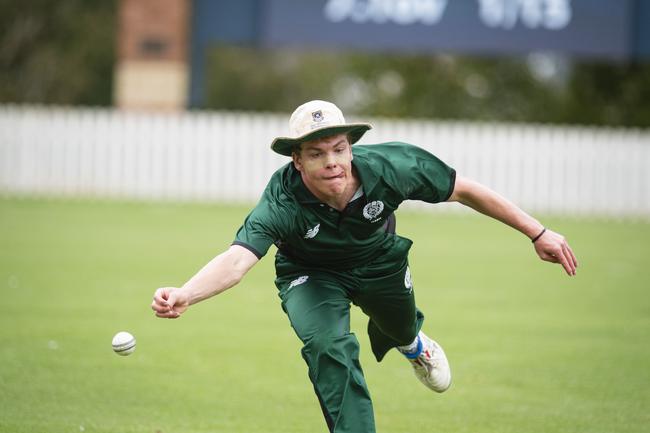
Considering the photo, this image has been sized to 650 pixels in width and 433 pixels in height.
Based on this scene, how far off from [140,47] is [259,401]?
17.8 m

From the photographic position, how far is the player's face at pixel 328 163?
5617 millimetres

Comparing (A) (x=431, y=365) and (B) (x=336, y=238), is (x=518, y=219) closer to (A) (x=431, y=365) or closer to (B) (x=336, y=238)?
(B) (x=336, y=238)

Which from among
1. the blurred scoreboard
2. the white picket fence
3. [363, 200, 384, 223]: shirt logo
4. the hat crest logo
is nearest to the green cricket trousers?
[363, 200, 384, 223]: shirt logo

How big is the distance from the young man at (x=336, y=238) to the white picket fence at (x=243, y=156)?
17279 millimetres

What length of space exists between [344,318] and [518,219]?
1.15 m

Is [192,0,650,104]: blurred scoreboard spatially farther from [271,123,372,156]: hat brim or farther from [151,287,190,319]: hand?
[151,287,190,319]: hand

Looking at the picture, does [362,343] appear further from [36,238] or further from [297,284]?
[36,238]

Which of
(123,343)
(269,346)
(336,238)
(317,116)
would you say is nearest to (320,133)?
(317,116)

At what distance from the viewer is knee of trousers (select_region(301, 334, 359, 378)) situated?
5480 millimetres

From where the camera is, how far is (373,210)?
19.4 ft

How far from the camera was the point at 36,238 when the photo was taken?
1644 centimetres

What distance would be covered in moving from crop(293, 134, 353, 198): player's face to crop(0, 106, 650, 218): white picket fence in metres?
17.8

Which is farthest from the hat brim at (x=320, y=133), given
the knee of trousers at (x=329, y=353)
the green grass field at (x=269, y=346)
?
the green grass field at (x=269, y=346)

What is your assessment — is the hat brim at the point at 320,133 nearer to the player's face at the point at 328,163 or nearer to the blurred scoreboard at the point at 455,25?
the player's face at the point at 328,163
